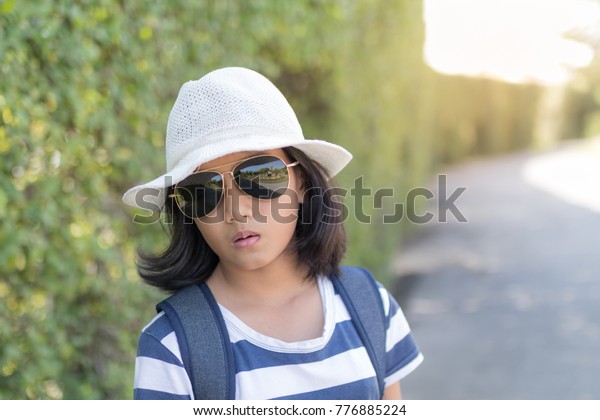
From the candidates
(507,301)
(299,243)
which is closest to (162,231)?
(299,243)

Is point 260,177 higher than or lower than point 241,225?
higher

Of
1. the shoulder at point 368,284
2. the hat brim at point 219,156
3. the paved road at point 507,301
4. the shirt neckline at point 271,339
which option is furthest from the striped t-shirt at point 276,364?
the paved road at point 507,301

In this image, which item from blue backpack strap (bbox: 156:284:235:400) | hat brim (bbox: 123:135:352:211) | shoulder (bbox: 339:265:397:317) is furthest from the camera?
shoulder (bbox: 339:265:397:317)

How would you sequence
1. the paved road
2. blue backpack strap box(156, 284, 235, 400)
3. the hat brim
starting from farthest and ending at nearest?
the paved road < the hat brim < blue backpack strap box(156, 284, 235, 400)

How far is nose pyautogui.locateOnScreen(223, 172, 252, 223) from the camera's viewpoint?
177 cm

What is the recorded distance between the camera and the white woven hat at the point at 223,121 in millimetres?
1743

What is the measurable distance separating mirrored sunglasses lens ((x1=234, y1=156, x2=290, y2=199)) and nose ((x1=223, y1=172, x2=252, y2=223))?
0.05ft

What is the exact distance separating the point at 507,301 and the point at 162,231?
17.4 feet

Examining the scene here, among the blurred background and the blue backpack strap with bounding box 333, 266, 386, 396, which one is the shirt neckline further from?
the blurred background

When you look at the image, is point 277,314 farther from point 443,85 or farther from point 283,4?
point 443,85

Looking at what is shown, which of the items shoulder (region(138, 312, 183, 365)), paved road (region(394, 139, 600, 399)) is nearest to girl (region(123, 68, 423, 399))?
shoulder (region(138, 312, 183, 365))

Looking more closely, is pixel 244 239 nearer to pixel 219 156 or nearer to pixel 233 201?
pixel 233 201

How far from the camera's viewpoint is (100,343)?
298cm

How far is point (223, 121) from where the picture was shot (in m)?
1.76
